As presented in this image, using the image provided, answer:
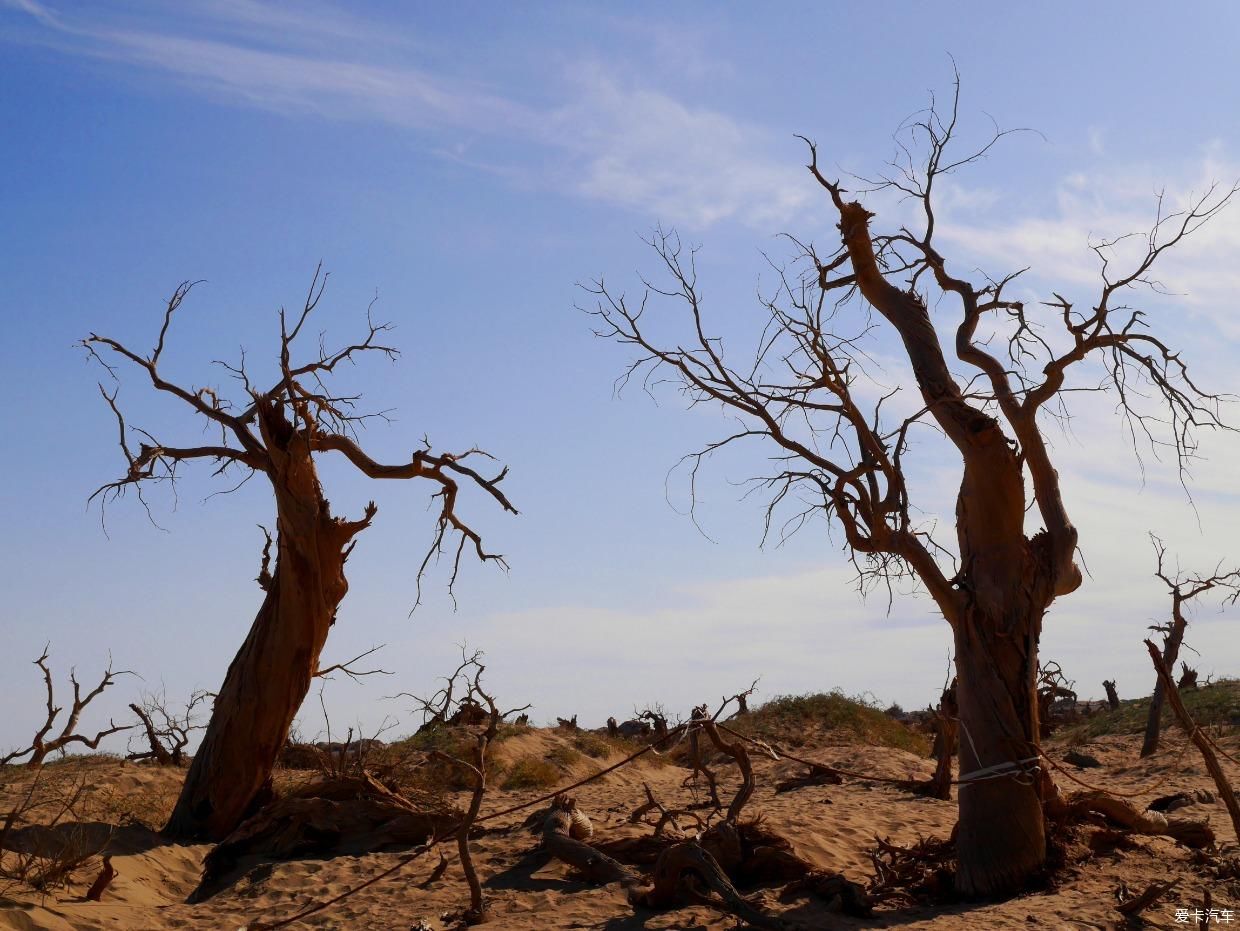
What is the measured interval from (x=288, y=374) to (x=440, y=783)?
662cm

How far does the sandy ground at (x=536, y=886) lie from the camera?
7453mm

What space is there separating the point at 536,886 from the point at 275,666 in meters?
3.89

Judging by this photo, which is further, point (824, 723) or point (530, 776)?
point (824, 723)

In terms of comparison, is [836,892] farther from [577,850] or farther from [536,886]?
[536,886]

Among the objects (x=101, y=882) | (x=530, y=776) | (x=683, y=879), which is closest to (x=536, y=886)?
(x=683, y=879)

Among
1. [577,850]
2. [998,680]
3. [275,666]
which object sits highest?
[275,666]

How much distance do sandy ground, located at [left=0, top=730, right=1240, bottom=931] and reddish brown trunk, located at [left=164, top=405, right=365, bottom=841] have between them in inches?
22.6

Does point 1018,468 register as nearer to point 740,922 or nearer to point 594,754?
point 740,922

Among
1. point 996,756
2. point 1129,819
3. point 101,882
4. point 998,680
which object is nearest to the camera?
point 996,756

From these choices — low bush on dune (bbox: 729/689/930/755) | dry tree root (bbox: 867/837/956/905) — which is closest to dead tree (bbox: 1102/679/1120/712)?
low bush on dune (bbox: 729/689/930/755)

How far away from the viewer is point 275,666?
11078 mm

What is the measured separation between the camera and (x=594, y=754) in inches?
756

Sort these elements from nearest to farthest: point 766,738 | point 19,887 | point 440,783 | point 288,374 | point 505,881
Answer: point 19,887
point 505,881
point 288,374
point 440,783
point 766,738

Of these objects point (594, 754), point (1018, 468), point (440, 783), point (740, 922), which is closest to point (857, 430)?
point (1018, 468)
